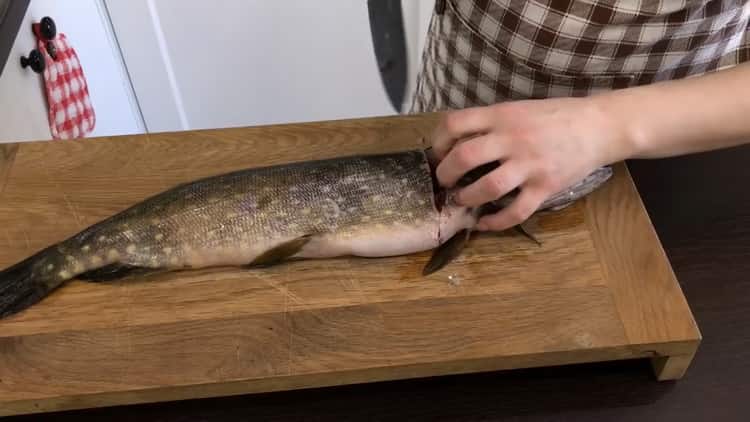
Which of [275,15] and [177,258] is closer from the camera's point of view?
[177,258]

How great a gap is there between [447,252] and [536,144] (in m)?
0.17

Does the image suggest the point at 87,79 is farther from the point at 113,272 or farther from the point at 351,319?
the point at 351,319

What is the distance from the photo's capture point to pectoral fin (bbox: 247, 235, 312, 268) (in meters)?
0.83

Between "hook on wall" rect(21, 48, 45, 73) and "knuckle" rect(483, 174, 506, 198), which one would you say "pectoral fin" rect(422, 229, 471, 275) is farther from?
"hook on wall" rect(21, 48, 45, 73)

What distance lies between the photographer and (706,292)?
32.9 inches

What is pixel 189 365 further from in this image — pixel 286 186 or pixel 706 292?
pixel 706 292

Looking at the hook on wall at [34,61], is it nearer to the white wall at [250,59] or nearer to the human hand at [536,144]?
the white wall at [250,59]

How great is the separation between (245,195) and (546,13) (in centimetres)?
43

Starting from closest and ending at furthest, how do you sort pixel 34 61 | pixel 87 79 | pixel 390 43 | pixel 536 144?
pixel 536 144
pixel 390 43
pixel 34 61
pixel 87 79

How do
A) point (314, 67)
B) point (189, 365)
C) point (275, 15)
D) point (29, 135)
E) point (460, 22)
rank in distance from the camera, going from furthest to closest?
1. point (314, 67)
2. point (275, 15)
3. point (29, 135)
4. point (460, 22)
5. point (189, 365)

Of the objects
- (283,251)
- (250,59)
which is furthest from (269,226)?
(250,59)

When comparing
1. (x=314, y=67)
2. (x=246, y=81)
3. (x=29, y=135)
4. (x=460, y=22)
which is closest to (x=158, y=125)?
(x=246, y=81)

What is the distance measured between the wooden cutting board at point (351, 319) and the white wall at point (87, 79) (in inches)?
18.0

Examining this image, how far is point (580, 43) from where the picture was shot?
2.99ft
